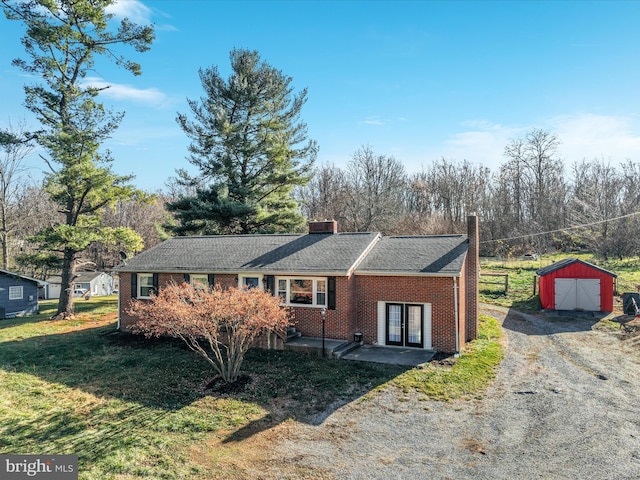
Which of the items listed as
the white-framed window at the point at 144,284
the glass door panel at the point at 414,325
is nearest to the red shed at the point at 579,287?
the glass door panel at the point at 414,325

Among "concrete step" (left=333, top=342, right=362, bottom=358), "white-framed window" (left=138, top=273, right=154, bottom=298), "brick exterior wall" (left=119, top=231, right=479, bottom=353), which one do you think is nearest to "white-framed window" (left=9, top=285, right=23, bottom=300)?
"white-framed window" (left=138, top=273, right=154, bottom=298)

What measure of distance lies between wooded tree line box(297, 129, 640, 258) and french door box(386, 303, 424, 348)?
22.6 m

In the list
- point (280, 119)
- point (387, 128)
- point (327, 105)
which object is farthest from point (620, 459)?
point (280, 119)

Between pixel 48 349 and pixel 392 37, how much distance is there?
1801 cm

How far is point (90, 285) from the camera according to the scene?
42031 millimetres

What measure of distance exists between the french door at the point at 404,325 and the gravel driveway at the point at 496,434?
10.6ft

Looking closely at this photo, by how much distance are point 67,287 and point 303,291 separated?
1599 centimetres

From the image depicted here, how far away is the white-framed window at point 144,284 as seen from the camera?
1893 centimetres

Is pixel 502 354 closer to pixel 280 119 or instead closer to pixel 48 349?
pixel 48 349

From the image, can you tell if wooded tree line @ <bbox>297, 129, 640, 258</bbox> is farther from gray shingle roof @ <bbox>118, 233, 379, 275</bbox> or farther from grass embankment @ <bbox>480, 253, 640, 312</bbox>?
gray shingle roof @ <bbox>118, 233, 379, 275</bbox>

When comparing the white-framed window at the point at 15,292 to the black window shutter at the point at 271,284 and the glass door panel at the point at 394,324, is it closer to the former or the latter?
the black window shutter at the point at 271,284

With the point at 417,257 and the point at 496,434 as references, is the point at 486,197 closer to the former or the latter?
the point at 417,257

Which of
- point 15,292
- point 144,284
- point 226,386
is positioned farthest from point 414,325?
point 15,292

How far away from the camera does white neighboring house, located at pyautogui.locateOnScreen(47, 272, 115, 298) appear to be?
41.8 metres
